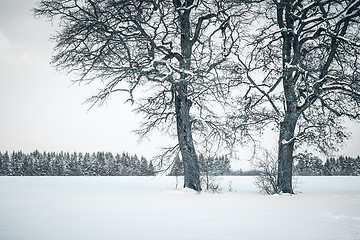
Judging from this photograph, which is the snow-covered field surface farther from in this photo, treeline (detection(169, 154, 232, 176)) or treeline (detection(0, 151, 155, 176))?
treeline (detection(0, 151, 155, 176))

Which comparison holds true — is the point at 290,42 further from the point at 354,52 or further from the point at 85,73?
the point at 85,73

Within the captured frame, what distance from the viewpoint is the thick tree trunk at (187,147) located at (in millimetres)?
11242

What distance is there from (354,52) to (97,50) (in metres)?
9.84

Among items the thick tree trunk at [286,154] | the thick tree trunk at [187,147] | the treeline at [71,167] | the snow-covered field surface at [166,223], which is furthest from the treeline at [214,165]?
the treeline at [71,167]

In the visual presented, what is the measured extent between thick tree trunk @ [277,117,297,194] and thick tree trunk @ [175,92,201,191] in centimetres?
318

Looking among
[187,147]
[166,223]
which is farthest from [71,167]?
[166,223]

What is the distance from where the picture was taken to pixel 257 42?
11.4 metres

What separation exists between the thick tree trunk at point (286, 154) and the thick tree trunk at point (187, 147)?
3.18 metres

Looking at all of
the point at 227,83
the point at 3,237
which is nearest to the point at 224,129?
the point at 227,83

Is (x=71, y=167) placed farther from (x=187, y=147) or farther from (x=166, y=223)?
(x=166, y=223)

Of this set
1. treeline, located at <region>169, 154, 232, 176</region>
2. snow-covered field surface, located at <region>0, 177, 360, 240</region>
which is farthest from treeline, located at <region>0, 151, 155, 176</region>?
snow-covered field surface, located at <region>0, 177, 360, 240</region>

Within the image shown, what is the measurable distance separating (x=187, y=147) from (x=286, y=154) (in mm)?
3918

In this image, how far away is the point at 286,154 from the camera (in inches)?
445

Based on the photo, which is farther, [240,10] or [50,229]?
[240,10]
